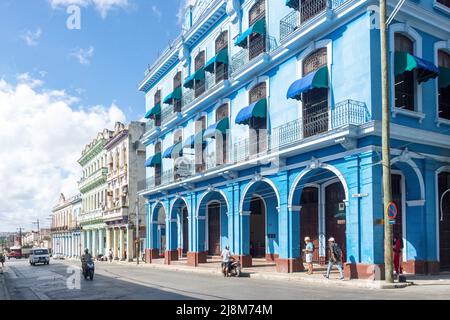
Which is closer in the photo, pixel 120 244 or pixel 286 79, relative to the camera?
pixel 286 79

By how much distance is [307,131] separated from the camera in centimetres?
1980

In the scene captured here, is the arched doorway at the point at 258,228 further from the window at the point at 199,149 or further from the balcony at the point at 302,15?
the balcony at the point at 302,15

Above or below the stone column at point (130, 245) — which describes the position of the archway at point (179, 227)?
above

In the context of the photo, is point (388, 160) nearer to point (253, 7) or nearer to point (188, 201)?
point (253, 7)

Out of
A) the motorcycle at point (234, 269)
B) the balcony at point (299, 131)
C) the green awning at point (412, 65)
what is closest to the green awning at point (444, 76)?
the green awning at point (412, 65)

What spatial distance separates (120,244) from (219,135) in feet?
77.2

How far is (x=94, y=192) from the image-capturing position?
193ft

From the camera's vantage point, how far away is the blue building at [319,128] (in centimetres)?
1711

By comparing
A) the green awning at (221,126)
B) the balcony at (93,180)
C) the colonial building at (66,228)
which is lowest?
the colonial building at (66,228)

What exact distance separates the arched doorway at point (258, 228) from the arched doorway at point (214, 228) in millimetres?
3487

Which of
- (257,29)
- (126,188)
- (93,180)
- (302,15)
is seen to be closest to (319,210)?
(302,15)

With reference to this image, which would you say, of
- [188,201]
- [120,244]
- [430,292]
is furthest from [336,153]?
[120,244]

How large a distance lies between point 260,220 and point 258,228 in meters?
0.46

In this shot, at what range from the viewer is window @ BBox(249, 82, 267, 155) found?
2305 centimetres
